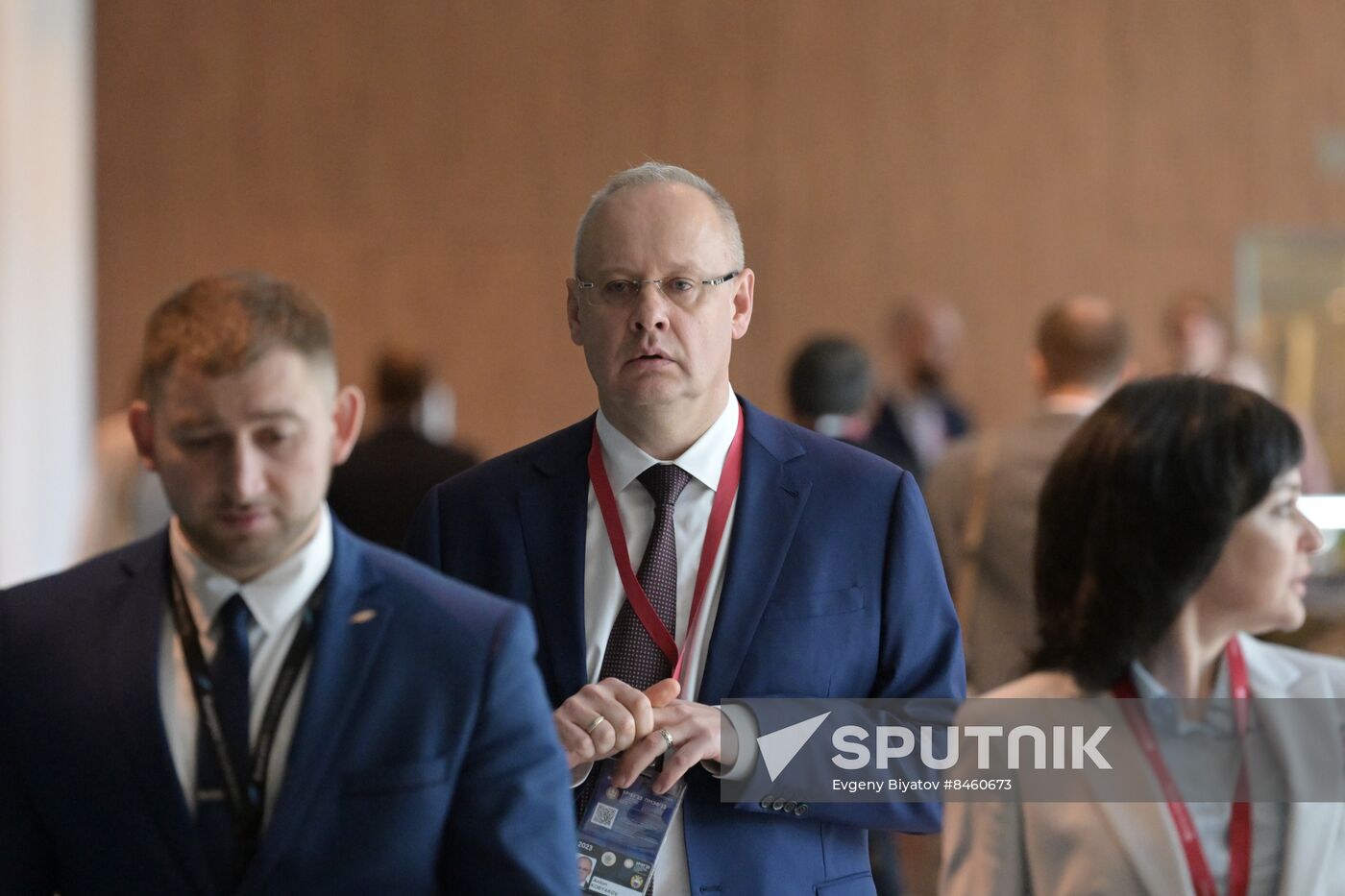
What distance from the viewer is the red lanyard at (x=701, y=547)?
2.24m

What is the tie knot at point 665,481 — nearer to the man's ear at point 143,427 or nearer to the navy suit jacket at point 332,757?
the navy suit jacket at point 332,757

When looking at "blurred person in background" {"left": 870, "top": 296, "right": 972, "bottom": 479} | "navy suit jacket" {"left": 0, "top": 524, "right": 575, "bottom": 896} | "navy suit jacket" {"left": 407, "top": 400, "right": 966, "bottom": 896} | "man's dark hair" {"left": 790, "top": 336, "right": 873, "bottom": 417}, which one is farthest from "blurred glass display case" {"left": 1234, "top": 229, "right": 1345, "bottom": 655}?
"navy suit jacket" {"left": 0, "top": 524, "right": 575, "bottom": 896}

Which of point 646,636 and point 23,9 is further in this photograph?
point 23,9

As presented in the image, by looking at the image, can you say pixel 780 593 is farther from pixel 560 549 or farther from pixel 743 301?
pixel 743 301

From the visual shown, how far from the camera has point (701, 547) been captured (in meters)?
2.31

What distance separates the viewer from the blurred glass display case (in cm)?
994

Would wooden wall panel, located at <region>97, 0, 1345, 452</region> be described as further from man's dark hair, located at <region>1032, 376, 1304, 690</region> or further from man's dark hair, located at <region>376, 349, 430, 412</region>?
man's dark hair, located at <region>1032, 376, 1304, 690</region>

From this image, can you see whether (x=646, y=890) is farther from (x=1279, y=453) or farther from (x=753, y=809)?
(x=1279, y=453)

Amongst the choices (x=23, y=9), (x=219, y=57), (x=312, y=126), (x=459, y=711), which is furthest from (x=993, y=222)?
(x=459, y=711)

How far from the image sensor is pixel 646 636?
225 centimetres

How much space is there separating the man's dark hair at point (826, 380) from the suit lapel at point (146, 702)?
3.29 metres

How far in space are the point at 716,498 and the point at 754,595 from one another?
Answer: 0.54 ft

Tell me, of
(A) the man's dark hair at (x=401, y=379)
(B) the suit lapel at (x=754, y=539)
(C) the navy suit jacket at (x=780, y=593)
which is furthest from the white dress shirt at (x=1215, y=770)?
(A) the man's dark hair at (x=401, y=379)

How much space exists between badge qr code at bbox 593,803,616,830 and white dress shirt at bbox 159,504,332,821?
593 millimetres
